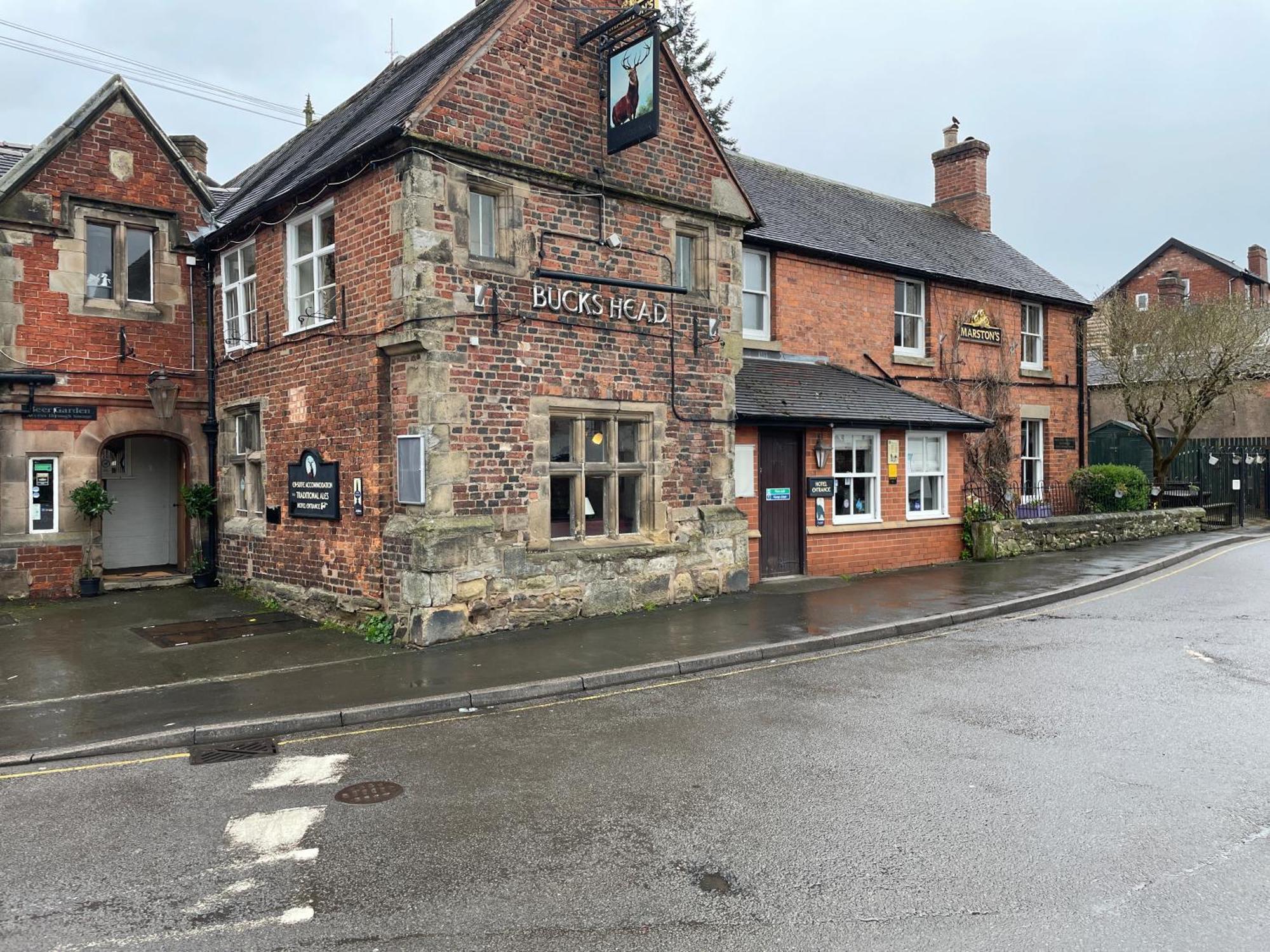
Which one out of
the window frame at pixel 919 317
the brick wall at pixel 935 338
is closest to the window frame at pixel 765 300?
the brick wall at pixel 935 338

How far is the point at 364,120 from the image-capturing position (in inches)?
491

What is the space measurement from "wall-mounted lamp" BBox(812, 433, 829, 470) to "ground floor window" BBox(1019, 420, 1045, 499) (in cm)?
993

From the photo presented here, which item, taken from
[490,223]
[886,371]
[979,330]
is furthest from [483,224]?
[979,330]

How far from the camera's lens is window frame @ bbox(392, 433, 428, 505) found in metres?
10.0

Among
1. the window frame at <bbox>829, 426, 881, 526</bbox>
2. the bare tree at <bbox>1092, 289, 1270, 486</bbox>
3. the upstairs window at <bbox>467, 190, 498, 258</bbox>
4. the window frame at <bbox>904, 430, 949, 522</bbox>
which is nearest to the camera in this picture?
the upstairs window at <bbox>467, 190, 498, 258</bbox>

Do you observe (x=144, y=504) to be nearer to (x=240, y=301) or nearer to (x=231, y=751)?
(x=240, y=301)

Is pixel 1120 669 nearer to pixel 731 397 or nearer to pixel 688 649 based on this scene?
pixel 688 649

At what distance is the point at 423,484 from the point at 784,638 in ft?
14.6

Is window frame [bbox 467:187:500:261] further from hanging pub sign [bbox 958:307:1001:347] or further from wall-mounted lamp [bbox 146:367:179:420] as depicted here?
hanging pub sign [bbox 958:307:1001:347]

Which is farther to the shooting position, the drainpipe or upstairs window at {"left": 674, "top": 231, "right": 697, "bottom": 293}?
the drainpipe

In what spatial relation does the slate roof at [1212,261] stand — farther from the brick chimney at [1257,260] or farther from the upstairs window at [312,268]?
the upstairs window at [312,268]

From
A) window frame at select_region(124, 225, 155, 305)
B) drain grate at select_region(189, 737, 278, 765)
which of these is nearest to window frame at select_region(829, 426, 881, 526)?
drain grate at select_region(189, 737, 278, 765)

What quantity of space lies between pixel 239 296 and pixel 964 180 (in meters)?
20.6

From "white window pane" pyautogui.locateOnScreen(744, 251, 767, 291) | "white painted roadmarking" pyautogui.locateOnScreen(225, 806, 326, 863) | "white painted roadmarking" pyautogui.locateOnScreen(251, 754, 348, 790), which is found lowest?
"white painted roadmarking" pyautogui.locateOnScreen(251, 754, 348, 790)
